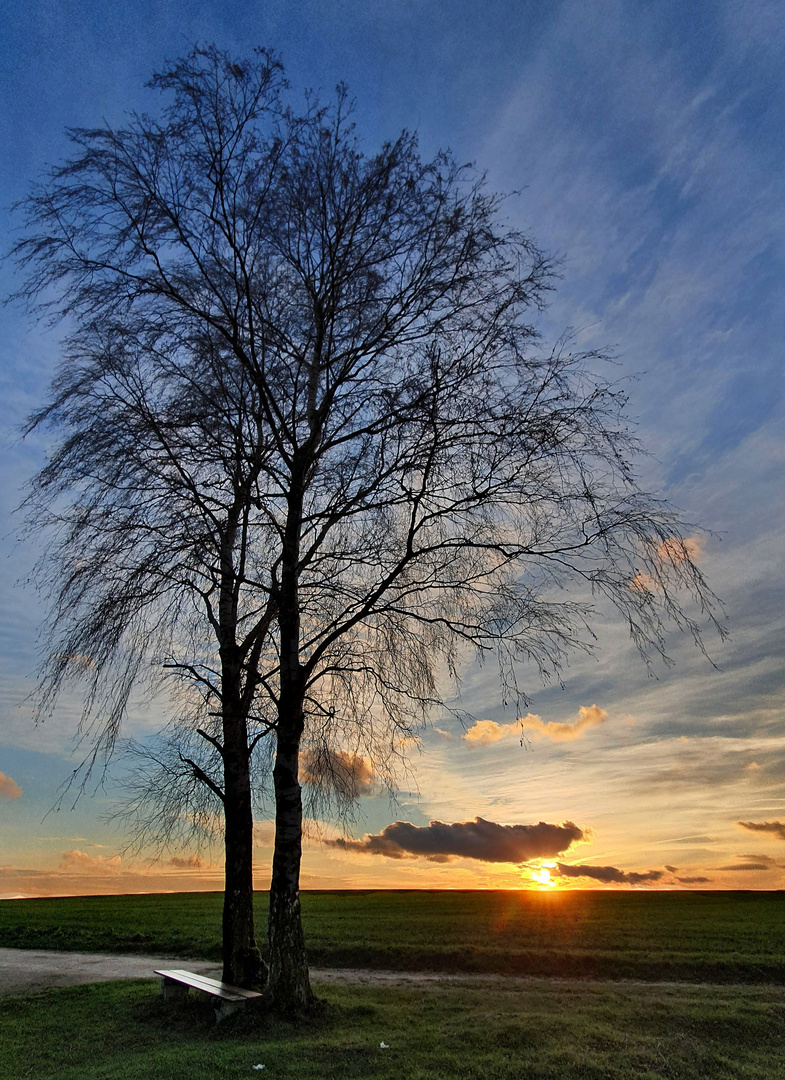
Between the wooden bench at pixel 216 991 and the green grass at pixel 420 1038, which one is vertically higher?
the wooden bench at pixel 216 991

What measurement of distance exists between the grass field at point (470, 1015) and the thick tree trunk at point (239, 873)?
1013 millimetres

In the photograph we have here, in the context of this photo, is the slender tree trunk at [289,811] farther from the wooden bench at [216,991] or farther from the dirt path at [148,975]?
the dirt path at [148,975]

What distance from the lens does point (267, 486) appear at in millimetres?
11484

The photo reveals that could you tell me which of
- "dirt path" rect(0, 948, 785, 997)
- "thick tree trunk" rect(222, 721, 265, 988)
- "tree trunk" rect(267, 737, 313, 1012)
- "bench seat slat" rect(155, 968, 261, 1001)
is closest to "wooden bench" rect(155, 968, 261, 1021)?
"bench seat slat" rect(155, 968, 261, 1001)

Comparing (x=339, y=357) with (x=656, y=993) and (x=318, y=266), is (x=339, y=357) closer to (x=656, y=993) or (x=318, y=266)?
(x=318, y=266)

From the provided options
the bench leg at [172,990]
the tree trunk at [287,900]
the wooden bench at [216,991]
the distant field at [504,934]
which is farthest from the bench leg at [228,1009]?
the distant field at [504,934]

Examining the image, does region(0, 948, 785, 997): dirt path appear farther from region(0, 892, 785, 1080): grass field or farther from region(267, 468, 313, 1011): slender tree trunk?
region(267, 468, 313, 1011): slender tree trunk

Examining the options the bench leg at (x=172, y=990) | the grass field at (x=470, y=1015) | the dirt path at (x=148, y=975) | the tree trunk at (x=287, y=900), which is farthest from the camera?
the dirt path at (x=148, y=975)

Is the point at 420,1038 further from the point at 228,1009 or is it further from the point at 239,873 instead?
the point at 239,873

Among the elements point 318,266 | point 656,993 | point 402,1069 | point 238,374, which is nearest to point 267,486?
point 238,374

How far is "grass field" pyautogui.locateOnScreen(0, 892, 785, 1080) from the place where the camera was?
7410mm

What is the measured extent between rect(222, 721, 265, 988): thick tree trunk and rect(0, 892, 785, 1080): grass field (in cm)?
101

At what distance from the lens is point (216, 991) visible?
31.1 feet

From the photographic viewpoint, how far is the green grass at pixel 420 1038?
23.8 feet
